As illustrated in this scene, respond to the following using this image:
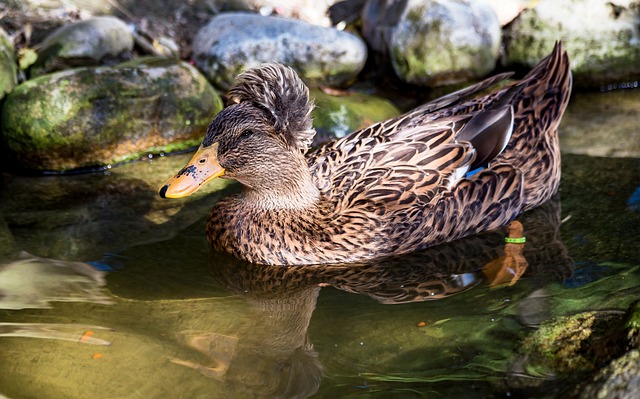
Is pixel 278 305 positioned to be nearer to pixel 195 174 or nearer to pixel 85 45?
pixel 195 174

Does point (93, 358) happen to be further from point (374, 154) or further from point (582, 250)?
point (582, 250)

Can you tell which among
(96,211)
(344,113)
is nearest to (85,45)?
(96,211)

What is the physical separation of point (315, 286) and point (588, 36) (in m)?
5.49

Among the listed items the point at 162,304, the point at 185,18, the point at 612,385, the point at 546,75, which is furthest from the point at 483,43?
the point at 612,385

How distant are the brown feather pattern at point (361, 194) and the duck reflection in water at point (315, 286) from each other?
13 cm

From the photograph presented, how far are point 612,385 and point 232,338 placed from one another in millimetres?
2287

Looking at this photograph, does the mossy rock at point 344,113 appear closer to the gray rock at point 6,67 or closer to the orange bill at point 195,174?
the orange bill at point 195,174

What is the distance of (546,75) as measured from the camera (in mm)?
6777

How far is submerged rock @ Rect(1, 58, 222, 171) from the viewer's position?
304 inches

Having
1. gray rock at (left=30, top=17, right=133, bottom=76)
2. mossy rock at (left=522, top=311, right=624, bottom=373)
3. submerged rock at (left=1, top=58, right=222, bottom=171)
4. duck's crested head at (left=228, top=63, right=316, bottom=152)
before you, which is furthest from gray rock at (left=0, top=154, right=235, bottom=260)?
mossy rock at (left=522, top=311, right=624, bottom=373)

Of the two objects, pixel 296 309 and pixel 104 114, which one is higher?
pixel 104 114

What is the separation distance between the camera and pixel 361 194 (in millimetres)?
5926

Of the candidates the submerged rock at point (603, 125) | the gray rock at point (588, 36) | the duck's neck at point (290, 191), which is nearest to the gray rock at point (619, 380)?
the duck's neck at point (290, 191)

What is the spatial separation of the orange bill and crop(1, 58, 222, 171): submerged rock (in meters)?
2.56
